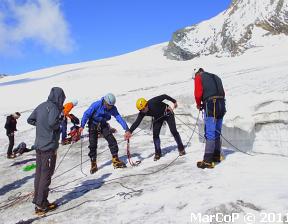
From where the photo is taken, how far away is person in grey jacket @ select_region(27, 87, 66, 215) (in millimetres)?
6930

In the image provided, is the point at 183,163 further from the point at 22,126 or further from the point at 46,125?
the point at 22,126

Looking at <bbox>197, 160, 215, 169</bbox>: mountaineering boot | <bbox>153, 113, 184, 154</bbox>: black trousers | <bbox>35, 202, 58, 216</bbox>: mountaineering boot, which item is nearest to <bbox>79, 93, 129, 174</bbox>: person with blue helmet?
<bbox>153, 113, 184, 154</bbox>: black trousers

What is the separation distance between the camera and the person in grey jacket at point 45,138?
6.93 meters

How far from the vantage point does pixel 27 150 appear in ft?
46.9

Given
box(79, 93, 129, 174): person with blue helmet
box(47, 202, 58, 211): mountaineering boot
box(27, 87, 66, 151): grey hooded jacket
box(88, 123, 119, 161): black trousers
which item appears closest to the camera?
box(27, 87, 66, 151): grey hooded jacket

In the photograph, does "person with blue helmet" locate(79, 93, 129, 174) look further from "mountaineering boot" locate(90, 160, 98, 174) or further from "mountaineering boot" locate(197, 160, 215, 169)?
"mountaineering boot" locate(197, 160, 215, 169)

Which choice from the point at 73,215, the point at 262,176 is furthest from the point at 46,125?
the point at 262,176

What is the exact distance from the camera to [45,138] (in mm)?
6949

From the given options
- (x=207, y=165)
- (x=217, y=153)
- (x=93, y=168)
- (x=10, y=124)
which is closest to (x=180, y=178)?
(x=207, y=165)

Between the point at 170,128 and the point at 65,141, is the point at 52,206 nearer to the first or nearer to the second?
the point at 170,128

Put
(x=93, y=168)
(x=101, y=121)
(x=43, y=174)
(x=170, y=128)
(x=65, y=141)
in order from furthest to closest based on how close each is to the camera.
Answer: (x=65, y=141) < (x=170, y=128) < (x=93, y=168) < (x=101, y=121) < (x=43, y=174)

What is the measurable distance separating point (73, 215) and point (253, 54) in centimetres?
2986

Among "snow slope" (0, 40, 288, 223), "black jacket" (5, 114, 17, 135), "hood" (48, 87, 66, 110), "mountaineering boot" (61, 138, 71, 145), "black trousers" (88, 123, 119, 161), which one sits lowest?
"snow slope" (0, 40, 288, 223)

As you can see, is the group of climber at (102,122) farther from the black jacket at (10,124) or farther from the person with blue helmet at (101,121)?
the black jacket at (10,124)
